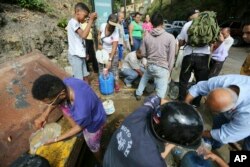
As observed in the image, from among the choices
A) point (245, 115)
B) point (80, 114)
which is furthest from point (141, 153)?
point (245, 115)

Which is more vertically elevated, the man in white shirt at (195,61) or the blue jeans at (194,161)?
the man in white shirt at (195,61)

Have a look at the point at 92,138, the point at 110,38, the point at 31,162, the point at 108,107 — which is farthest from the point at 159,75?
the point at 31,162

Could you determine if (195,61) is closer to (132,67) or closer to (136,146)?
(132,67)

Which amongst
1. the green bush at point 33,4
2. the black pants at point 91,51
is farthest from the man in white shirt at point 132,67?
the green bush at point 33,4

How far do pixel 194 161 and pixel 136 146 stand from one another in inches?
59.5

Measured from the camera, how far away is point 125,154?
1.46 m

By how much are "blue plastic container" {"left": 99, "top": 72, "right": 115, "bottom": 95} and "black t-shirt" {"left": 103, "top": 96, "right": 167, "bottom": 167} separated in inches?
120

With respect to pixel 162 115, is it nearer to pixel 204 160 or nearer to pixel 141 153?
pixel 141 153

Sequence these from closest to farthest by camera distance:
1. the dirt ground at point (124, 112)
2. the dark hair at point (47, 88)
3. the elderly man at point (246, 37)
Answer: the dark hair at point (47, 88), the elderly man at point (246, 37), the dirt ground at point (124, 112)

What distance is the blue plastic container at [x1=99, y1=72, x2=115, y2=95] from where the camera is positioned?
4.73m

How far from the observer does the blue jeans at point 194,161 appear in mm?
2509

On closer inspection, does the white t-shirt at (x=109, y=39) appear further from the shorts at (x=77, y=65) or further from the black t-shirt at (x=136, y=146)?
the black t-shirt at (x=136, y=146)

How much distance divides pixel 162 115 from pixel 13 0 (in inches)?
266

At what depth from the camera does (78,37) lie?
3906 mm
